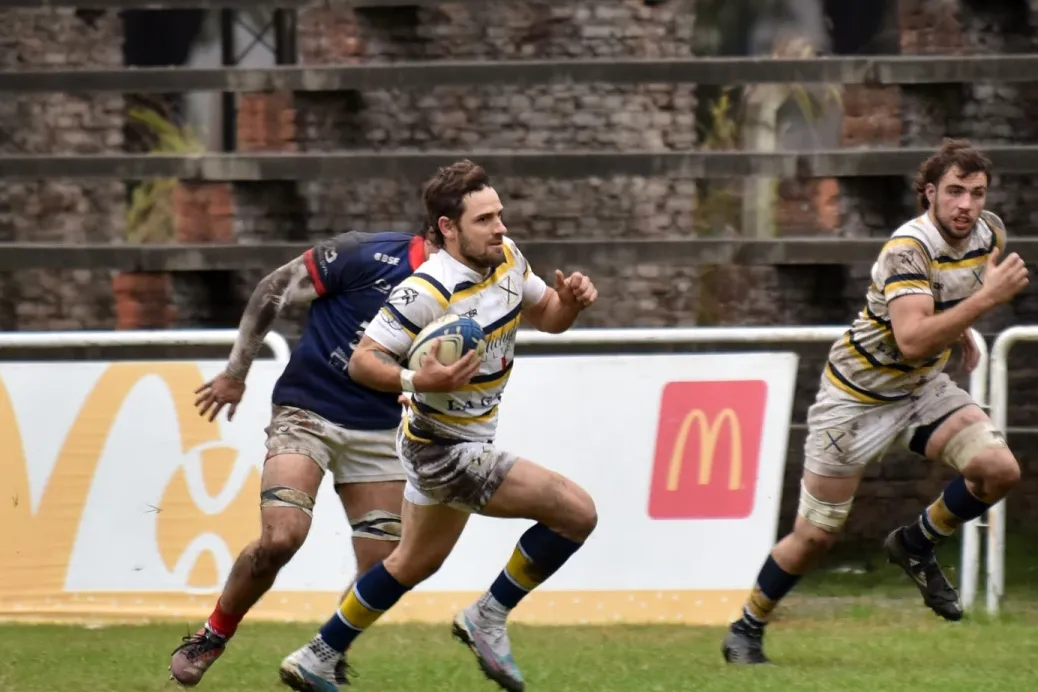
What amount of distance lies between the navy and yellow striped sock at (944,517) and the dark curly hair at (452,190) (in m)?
2.45

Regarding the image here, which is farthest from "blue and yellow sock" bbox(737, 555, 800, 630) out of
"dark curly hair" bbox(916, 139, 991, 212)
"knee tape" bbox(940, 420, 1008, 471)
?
"dark curly hair" bbox(916, 139, 991, 212)

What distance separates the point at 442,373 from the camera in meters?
6.11

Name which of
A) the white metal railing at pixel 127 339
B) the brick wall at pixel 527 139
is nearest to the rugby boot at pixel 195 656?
the white metal railing at pixel 127 339

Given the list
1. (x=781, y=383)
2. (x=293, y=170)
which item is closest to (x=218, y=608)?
(x=781, y=383)

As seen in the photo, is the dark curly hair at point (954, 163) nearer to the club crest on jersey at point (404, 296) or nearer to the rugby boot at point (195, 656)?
the club crest on jersey at point (404, 296)

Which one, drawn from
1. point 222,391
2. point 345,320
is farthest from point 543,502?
Result: point 222,391

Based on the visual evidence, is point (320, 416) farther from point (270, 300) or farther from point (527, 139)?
point (527, 139)

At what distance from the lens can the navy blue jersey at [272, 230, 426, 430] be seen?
289 inches

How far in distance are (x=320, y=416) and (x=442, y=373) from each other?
4.57ft

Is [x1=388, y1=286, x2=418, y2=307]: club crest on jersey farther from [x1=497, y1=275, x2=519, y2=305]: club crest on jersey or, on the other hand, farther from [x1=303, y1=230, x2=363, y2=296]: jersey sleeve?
[x1=303, y1=230, x2=363, y2=296]: jersey sleeve

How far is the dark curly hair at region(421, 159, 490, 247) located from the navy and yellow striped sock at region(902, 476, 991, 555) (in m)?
2.45

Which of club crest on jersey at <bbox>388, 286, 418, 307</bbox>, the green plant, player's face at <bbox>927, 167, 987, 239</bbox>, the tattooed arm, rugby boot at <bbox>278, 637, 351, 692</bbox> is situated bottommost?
the green plant

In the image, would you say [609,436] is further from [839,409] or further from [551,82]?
[551,82]

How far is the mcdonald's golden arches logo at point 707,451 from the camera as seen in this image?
9.25m
